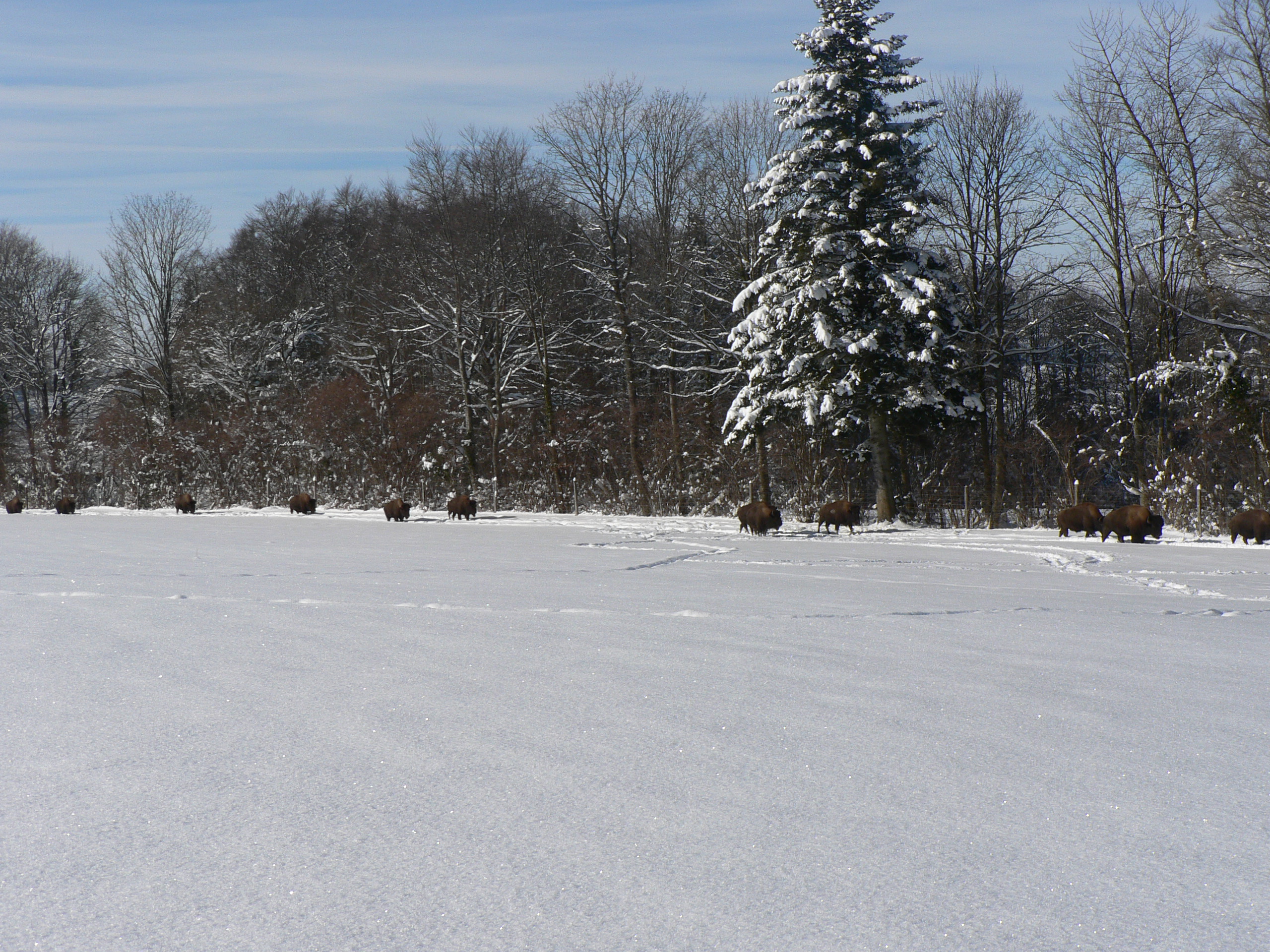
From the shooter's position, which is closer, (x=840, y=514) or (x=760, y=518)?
(x=760, y=518)

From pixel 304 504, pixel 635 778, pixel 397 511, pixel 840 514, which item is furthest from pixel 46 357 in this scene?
pixel 635 778

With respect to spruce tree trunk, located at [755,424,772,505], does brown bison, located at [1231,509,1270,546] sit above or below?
below

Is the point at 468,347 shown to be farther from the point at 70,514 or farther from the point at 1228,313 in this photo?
the point at 1228,313

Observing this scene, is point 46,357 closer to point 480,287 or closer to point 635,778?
point 480,287

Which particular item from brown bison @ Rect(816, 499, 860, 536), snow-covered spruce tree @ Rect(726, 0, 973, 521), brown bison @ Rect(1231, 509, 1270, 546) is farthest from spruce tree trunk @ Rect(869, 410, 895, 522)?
brown bison @ Rect(1231, 509, 1270, 546)

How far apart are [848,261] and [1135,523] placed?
9.03 metres

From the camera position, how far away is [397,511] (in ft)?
Answer: 99.2

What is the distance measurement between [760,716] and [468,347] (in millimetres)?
34631

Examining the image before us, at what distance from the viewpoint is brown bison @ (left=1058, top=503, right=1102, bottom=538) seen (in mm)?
19047

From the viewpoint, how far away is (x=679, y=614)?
318 inches

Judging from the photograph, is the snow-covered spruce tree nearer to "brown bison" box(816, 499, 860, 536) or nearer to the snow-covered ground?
"brown bison" box(816, 499, 860, 536)

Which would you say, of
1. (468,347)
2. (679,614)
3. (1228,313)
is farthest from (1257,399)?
(468,347)

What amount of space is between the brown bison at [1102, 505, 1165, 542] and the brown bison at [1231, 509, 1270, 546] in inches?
50.5

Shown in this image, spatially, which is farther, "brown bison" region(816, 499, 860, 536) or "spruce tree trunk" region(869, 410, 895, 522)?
"spruce tree trunk" region(869, 410, 895, 522)
